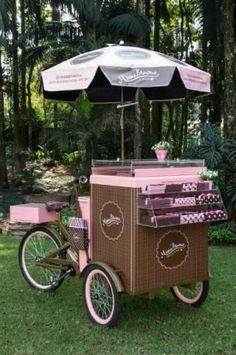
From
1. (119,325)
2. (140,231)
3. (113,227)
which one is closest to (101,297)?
(119,325)

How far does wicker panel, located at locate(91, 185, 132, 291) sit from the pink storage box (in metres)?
0.79

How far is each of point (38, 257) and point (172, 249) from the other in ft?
5.37

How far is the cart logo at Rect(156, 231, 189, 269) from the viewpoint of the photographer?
4.32 meters

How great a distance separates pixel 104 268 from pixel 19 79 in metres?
12.8

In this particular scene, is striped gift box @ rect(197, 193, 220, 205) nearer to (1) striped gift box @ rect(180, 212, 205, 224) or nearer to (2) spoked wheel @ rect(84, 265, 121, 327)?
(1) striped gift box @ rect(180, 212, 205, 224)

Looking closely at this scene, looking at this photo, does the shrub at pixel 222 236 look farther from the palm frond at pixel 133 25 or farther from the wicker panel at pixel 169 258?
the palm frond at pixel 133 25

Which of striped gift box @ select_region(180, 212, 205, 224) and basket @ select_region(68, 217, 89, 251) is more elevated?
striped gift box @ select_region(180, 212, 205, 224)

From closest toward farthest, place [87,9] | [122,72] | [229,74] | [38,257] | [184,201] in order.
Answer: [184,201], [122,72], [38,257], [229,74], [87,9]

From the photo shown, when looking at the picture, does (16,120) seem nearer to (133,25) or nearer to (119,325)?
(133,25)

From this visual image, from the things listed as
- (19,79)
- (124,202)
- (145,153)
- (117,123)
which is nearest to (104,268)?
(124,202)

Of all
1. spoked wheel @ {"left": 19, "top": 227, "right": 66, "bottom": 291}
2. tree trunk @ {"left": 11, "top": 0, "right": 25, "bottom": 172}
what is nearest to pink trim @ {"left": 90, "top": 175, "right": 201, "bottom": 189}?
spoked wheel @ {"left": 19, "top": 227, "right": 66, "bottom": 291}

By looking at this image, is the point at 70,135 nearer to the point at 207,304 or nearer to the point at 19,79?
the point at 19,79

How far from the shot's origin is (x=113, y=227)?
4.38 meters

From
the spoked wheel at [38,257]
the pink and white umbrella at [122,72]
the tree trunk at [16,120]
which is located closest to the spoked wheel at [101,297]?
the spoked wheel at [38,257]
